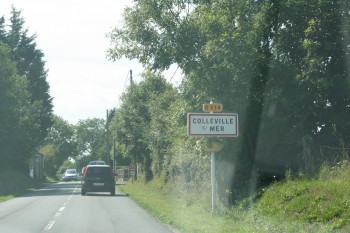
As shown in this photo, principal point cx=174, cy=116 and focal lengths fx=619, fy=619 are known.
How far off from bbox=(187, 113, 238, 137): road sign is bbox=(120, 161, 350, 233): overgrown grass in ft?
6.58

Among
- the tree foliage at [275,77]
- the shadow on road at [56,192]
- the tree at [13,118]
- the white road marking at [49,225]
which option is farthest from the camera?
the tree at [13,118]

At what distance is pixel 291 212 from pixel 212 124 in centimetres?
388

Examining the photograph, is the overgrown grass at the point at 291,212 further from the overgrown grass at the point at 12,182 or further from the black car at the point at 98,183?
the overgrown grass at the point at 12,182

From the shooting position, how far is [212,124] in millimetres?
17062

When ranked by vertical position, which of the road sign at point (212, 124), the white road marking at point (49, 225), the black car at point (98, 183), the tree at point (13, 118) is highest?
the tree at point (13, 118)

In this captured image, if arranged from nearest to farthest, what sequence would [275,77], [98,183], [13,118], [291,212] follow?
1. [291,212]
2. [275,77]
3. [98,183]
4. [13,118]

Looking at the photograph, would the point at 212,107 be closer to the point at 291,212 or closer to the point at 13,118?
the point at 291,212

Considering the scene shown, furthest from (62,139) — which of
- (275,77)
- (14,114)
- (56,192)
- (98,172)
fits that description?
(275,77)

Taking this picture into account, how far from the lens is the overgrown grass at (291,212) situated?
1258 centimetres

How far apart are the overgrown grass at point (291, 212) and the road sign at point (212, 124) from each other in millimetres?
2007

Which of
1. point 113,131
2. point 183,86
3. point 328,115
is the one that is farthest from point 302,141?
point 113,131

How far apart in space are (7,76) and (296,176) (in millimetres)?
37357

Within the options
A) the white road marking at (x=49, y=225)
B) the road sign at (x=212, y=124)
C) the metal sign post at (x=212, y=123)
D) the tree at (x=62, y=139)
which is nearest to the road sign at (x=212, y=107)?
the metal sign post at (x=212, y=123)

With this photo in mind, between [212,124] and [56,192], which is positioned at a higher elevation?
[212,124]
